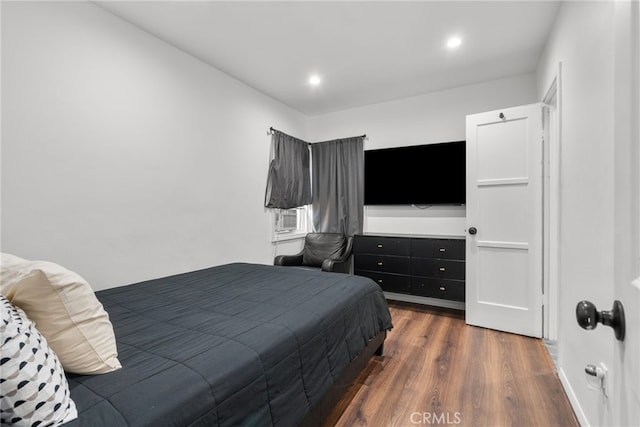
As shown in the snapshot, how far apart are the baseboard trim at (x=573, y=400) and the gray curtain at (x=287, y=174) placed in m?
3.17

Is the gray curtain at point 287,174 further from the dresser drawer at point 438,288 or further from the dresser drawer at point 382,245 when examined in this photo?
the dresser drawer at point 438,288

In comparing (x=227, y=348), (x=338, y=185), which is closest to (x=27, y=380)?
(x=227, y=348)

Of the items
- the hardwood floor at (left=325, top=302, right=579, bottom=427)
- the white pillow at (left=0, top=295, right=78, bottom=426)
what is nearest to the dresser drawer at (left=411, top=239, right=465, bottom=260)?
the hardwood floor at (left=325, top=302, right=579, bottom=427)

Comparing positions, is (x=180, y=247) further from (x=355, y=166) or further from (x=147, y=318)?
(x=355, y=166)

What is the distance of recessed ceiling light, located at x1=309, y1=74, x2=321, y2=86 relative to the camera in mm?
3301

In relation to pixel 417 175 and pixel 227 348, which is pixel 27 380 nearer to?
pixel 227 348

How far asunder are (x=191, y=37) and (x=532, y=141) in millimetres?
3279

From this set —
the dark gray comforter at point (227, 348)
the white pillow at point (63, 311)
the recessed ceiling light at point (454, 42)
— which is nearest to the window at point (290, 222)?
the dark gray comforter at point (227, 348)

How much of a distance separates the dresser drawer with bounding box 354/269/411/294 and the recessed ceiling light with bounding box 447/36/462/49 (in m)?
2.49

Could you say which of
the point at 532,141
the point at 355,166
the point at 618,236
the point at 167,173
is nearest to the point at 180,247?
the point at 167,173

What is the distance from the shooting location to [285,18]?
230 centimetres

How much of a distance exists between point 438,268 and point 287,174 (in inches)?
90.1

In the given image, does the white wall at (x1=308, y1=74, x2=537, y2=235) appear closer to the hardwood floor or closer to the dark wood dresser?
the dark wood dresser

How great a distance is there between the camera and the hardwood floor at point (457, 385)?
168 centimetres
